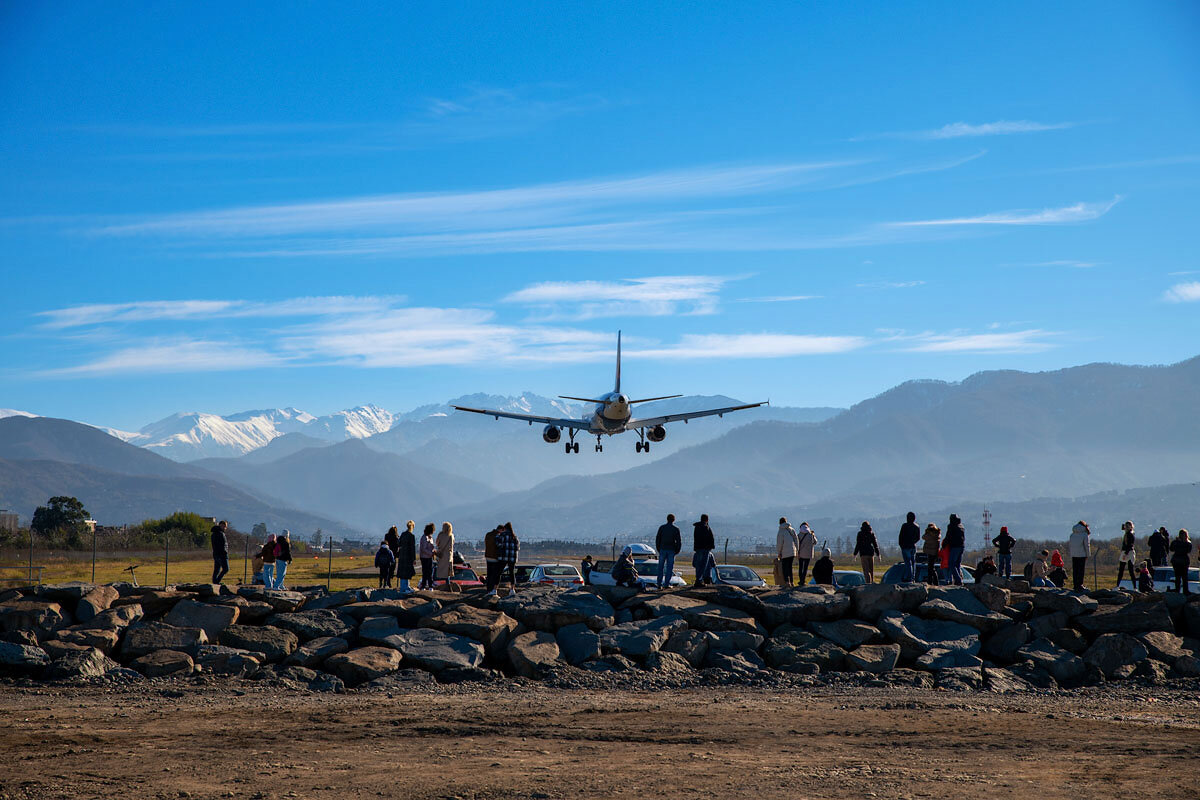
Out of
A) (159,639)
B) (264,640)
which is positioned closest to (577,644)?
(264,640)

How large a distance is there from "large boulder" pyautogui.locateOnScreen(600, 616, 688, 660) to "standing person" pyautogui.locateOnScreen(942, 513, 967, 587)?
8.97 metres

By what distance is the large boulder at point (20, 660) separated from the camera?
19.4 meters

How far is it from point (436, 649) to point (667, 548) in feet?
25.6

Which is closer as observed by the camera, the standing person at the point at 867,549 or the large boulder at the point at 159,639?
the large boulder at the point at 159,639

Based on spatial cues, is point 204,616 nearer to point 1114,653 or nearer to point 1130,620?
point 1114,653

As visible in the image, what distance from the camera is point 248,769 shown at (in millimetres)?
12930

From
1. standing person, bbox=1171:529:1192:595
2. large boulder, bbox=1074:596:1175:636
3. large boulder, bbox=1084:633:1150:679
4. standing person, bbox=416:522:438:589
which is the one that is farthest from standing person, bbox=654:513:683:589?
standing person, bbox=1171:529:1192:595

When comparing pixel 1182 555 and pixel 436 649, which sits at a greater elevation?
pixel 1182 555

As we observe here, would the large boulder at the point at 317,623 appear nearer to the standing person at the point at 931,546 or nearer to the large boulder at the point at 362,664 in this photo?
the large boulder at the point at 362,664

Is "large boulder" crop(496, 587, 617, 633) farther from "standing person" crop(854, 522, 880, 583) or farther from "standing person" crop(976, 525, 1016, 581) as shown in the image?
"standing person" crop(976, 525, 1016, 581)

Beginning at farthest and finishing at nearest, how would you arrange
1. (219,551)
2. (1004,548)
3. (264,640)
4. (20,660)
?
(1004,548) → (219,551) → (264,640) → (20,660)

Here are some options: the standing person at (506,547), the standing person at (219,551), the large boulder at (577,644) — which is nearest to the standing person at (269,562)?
the standing person at (219,551)

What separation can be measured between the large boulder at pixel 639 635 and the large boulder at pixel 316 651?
4930 millimetres

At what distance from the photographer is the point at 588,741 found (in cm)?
1466
